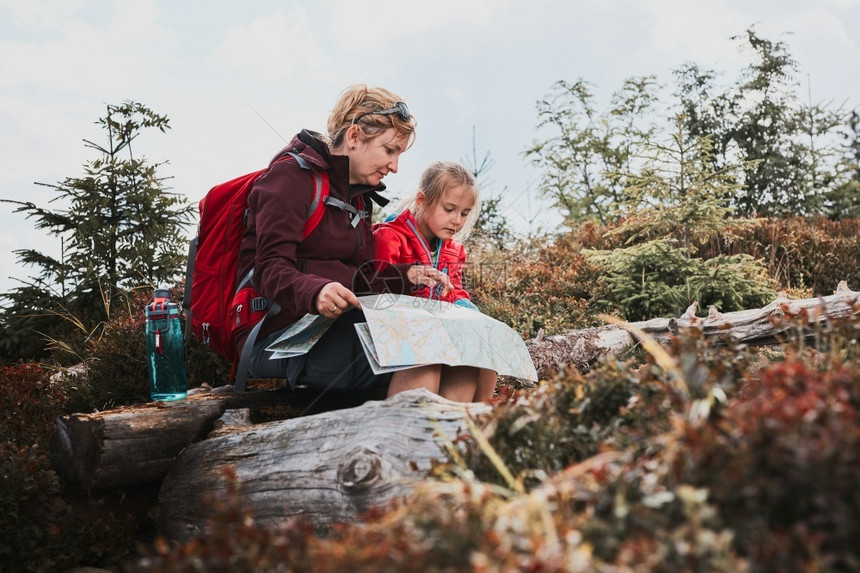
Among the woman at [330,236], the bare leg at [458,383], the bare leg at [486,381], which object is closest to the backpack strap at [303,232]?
the woman at [330,236]

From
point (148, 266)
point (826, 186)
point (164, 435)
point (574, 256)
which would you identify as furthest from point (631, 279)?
point (826, 186)

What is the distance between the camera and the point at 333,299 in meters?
3.40

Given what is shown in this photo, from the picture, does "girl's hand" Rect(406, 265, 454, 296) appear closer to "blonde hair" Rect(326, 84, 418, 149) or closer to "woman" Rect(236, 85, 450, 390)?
"woman" Rect(236, 85, 450, 390)

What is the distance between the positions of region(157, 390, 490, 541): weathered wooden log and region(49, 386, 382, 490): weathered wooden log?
16cm

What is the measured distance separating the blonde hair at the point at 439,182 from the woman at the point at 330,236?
0.55 metres

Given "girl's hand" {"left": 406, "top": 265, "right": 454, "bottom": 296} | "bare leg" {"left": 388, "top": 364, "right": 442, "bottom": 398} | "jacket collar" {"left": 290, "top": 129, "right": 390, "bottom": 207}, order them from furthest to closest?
"girl's hand" {"left": 406, "top": 265, "right": 454, "bottom": 296} < "jacket collar" {"left": 290, "top": 129, "right": 390, "bottom": 207} < "bare leg" {"left": 388, "top": 364, "right": 442, "bottom": 398}

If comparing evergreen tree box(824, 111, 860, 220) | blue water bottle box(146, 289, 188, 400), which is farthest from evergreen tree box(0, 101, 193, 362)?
evergreen tree box(824, 111, 860, 220)

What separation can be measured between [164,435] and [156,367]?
616 millimetres

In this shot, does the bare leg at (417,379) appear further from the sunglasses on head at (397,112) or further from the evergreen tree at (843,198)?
the evergreen tree at (843,198)

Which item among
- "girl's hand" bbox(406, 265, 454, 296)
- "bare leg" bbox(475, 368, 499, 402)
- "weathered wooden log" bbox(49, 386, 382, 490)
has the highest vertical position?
"girl's hand" bbox(406, 265, 454, 296)

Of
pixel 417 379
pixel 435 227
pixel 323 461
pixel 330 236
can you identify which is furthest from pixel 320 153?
pixel 323 461

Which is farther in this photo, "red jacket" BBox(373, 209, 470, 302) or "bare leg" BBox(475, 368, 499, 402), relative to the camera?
"red jacket" BBox(373, 209, 470, 302)

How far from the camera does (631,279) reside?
8500 millimetres

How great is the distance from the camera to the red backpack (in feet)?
13.3
